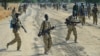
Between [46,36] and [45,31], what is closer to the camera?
[45,31]

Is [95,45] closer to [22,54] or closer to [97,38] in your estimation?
[97,38]

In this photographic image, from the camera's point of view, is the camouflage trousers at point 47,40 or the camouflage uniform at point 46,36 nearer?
the camouflage uniform at point 46,36

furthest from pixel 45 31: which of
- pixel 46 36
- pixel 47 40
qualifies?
pixel 47 40

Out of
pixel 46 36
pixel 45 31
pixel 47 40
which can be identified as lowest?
pixel 47 40

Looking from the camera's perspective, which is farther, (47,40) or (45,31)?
(47,40)

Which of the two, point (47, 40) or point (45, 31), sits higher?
point (45, 31)

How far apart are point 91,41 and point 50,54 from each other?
4.96 metres

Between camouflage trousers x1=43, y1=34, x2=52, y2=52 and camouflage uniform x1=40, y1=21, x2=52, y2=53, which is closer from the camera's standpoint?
camouflage uniform x1=40, y1=21, x2=52, y2=53

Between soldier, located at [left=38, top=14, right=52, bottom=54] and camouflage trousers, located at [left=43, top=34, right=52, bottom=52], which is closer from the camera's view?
soldier, located at [left=38, top=14, right=52, bottom=54]

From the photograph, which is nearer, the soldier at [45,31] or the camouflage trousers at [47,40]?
the soldier at [45,31]

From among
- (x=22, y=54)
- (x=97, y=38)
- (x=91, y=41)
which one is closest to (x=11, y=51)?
(x=22, y=54)

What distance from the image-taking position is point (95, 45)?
1869cm

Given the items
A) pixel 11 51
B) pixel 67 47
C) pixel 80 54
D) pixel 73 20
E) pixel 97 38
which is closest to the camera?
pixel 80 54

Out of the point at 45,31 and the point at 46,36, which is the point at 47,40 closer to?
the point at 46,36
